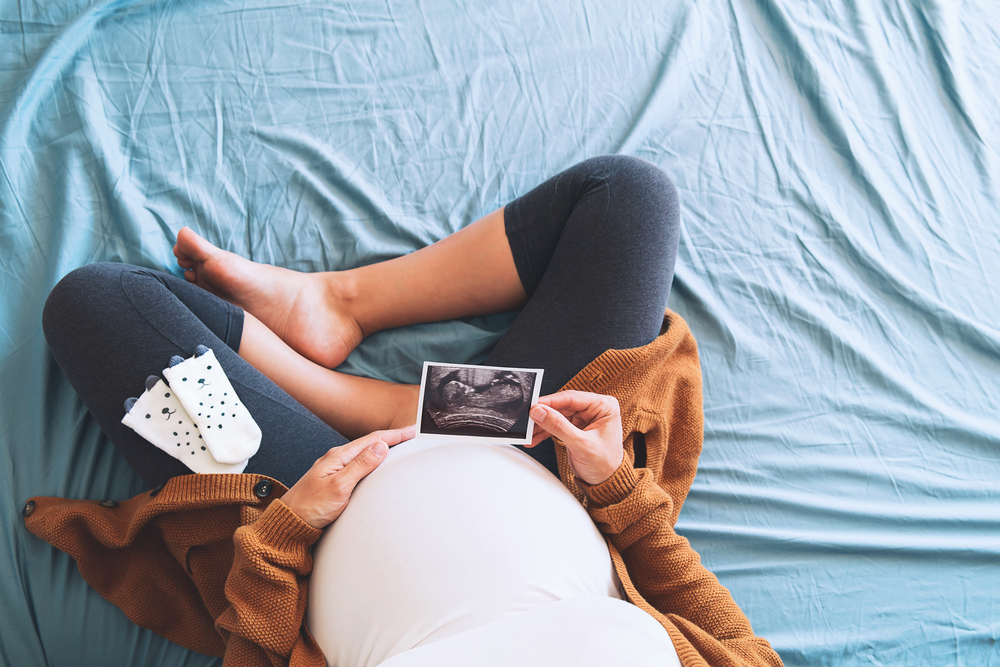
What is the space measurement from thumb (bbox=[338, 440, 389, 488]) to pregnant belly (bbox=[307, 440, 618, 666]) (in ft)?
0.06

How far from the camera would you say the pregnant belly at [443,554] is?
704 millimetres

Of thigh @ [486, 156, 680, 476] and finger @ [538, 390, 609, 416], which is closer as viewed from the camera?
finger @ [538, 390, 609, 416]

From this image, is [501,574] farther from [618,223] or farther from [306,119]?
Answer: [306,119]

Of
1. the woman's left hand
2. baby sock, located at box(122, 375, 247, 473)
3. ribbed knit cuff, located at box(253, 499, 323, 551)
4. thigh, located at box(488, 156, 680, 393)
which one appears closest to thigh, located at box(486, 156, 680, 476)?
Result: thigh, located at box(488, 156, 680, 393)

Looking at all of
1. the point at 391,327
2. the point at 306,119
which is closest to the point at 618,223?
the point at 391,327

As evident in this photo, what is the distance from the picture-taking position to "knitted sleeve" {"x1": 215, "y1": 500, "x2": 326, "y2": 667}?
0.77 m

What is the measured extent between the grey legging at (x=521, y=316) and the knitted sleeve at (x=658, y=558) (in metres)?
0.17

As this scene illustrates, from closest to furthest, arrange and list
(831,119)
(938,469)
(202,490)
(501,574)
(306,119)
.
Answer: (501,574), (202,490), (938,469), (306,119), (831,119)

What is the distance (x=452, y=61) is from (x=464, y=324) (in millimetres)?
671

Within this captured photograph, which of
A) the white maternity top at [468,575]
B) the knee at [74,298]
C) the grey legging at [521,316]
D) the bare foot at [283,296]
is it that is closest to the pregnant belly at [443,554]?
the white maternity top at [468,575]

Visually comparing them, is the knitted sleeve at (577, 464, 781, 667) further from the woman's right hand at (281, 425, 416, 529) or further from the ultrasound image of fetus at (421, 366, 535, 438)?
the woman's right hand at (281, 425, 416, 529)

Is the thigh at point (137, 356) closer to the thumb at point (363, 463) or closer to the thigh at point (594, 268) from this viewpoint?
the thumb at point (363, 463)

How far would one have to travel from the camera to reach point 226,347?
3.16 ft

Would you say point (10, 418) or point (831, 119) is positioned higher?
point (831, 119)
